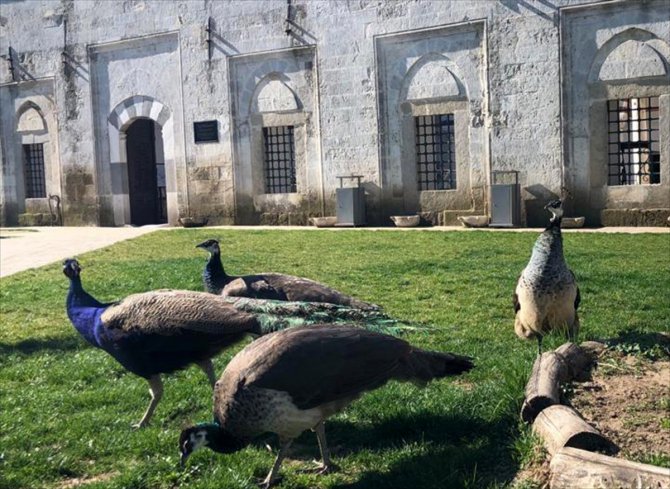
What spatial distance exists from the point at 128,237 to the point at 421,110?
7069 millimetres

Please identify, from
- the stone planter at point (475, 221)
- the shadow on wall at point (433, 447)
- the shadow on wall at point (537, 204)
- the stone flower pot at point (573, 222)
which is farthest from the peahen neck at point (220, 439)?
the shadow on wall at point (537, 204)

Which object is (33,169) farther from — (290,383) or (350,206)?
(290,383)

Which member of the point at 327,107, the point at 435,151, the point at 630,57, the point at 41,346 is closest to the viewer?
the point at 41,346

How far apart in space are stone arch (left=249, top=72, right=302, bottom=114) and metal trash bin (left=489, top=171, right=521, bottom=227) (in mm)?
5454

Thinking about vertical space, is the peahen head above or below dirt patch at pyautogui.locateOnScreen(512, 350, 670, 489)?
above

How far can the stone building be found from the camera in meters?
16.2

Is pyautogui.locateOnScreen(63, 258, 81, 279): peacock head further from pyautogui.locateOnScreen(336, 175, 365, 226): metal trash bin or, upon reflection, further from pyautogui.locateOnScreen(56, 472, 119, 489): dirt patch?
pyautogui.locateOnScreen(336, 175, 365, 226): metal trash bin

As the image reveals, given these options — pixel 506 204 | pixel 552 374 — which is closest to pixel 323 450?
pixel 552 374

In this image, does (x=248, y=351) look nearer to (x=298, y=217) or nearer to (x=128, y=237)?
(x=128, y=237)

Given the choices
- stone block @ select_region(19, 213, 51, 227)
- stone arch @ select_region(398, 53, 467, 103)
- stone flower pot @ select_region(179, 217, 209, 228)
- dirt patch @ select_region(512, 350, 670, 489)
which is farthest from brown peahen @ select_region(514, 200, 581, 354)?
stone block @ select_region(19, 213, 51, 227)

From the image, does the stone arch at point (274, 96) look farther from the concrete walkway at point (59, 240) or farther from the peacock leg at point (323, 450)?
the peacock leg at point (323, 450)

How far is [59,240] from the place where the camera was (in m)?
16.6

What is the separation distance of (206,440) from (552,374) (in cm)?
205

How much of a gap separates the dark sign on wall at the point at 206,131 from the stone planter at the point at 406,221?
5.31 m
